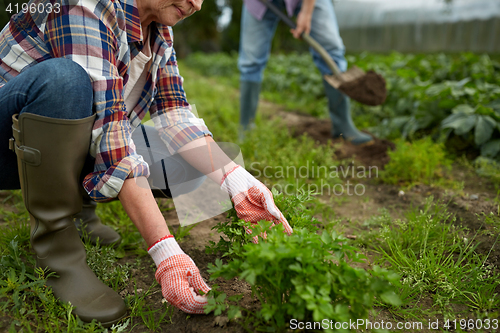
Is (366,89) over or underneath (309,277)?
underneath

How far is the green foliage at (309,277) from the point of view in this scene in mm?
923

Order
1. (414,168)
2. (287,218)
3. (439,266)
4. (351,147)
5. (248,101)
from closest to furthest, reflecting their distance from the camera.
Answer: (287,218)
(439,266)
(414,168)
(351,147)
(248,101)

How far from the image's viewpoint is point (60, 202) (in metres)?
1.23

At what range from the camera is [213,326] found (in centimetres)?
121

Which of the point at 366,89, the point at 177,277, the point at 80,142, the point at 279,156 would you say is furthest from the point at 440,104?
the point at 80,142

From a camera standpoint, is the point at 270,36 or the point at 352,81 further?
the point at 270,36

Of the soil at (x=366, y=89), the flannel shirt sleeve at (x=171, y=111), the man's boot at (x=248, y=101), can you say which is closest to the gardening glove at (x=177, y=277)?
the flannel shirt sleeve at (x=171, y=111)

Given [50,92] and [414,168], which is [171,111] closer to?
[50,92]

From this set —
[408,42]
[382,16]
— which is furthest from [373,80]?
[382,16]

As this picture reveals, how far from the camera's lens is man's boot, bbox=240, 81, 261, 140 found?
3.30 m

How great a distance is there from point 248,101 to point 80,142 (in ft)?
7.55

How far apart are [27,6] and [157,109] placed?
609mm

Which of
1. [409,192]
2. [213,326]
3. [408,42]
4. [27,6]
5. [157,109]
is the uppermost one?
[27,6]

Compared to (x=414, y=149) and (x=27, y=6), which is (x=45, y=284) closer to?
(x=27, y=6)
